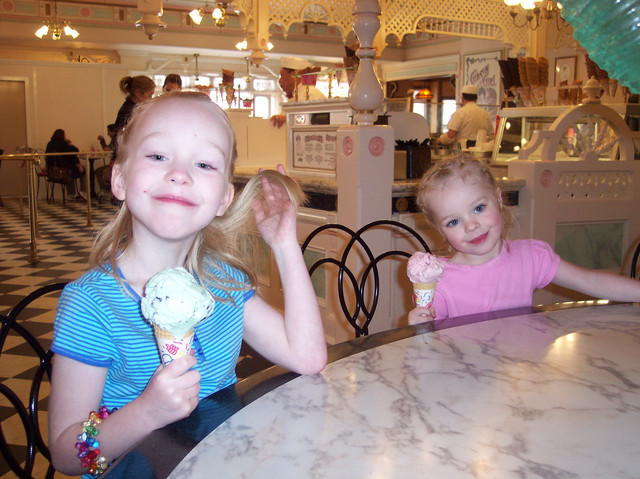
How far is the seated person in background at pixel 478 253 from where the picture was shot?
1.61 m

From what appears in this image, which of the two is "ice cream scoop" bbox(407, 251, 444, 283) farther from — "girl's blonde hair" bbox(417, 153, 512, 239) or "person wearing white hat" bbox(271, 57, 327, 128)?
"person wearing white hat" bbox(271, 57, 327, 128)

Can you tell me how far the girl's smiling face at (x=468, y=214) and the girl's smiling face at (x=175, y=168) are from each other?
2.52 feet

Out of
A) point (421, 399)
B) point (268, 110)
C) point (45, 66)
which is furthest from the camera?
point (268, 110)

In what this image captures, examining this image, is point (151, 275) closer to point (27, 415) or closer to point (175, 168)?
point (175, 168)

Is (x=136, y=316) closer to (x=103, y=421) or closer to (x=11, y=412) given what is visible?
(x=103, y=421)

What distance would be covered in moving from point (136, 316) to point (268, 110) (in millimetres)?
15071

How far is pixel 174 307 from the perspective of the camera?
2.44 ft

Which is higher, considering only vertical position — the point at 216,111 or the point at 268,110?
the point at 268,110

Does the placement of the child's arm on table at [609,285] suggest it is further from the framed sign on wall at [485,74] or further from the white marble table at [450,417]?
the framed sign on wall at [485,74]

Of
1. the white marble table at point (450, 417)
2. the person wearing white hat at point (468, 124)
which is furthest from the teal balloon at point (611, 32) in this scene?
the person wearing white hat at point (468, 124)

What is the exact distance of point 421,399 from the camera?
0.86 m

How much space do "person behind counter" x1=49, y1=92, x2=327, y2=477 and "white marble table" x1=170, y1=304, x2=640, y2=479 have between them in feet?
0.36

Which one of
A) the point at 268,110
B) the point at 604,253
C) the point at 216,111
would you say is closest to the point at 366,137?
the point at 604,253

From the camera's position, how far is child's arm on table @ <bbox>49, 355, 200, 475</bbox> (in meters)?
0.79
